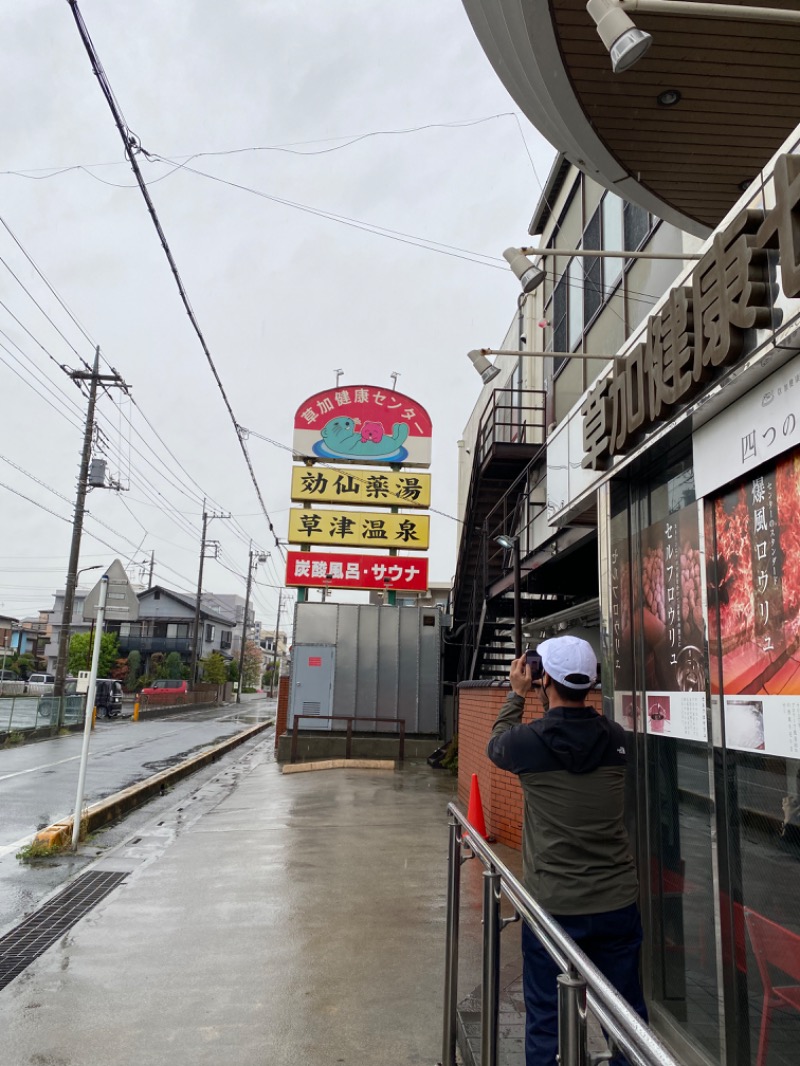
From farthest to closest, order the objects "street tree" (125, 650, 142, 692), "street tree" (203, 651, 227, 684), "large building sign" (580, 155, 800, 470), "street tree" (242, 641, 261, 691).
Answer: "street tree" (242, 641, 261, 691) → "street tree" (203, 651, 227, 684) → "street tree" (125, 650, 142, 692) → "large building sign" (580, 155, 800, 470)

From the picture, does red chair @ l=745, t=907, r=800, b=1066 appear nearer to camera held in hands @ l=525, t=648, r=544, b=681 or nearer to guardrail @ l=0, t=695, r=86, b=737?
camera held in hands @ l=525, t=648, r=544, b=681

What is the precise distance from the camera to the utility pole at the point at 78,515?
27.1m

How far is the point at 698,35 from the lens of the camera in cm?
454

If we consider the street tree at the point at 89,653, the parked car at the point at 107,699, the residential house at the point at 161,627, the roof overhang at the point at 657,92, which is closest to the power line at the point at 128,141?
the roof overhang at the point at 657,92

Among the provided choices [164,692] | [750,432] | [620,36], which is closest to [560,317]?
[620,36]

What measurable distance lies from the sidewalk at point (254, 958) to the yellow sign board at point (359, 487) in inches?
495

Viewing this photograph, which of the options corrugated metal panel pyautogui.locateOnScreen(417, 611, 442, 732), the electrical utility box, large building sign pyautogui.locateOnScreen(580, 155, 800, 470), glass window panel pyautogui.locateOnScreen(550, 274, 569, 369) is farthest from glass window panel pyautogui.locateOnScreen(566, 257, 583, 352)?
the electrical utility box

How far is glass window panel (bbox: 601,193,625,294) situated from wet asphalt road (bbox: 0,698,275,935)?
8.62 m

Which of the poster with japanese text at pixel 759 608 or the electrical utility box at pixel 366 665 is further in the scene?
the electrical utility box at pixel 366 665

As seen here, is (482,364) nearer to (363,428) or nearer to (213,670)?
(363,428)

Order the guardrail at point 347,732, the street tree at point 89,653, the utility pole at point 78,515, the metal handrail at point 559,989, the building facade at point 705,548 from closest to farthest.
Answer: the metal handrail at point 559,989 → the building facade at point 705,548 → the guardrail at point 347,732 → the utility pole at point 78,515 → the street tree at point 89,653

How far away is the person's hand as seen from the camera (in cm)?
320

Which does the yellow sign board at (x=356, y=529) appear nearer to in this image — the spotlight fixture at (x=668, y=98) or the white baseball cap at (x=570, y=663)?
the spotlight fixture at (x=668, y=98)

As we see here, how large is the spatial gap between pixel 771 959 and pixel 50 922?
16.5 feet
